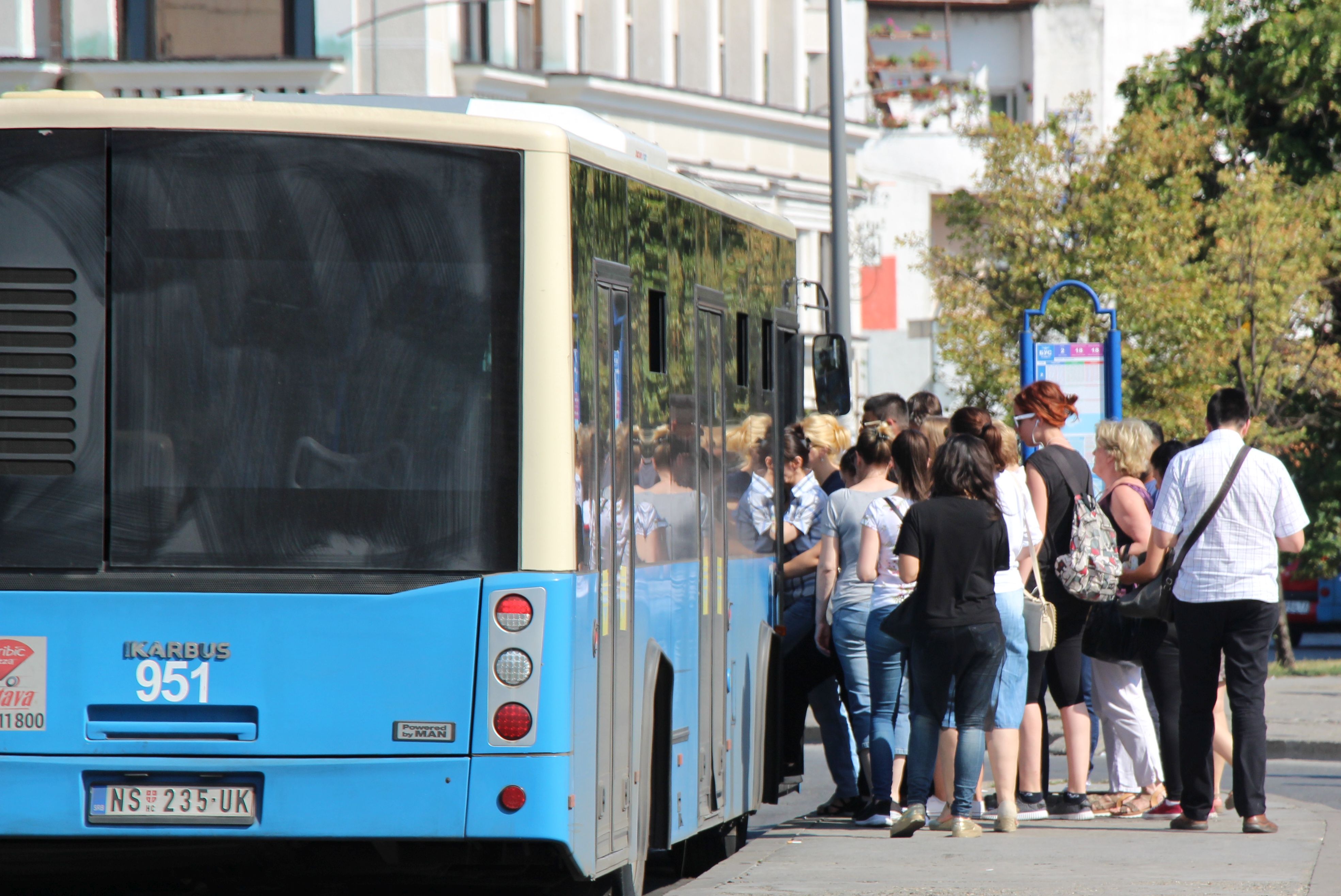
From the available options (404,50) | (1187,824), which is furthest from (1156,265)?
(1187,824)

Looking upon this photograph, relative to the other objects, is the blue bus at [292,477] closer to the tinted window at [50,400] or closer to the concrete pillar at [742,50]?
the tinted window at [50,400]

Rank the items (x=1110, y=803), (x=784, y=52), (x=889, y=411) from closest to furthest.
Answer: (x=1110, y=803)
(x=889, y=411)
(x=784, y=52)

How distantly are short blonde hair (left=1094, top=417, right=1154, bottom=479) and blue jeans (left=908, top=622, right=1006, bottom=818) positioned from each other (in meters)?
1.41

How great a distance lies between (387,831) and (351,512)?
0.94 m

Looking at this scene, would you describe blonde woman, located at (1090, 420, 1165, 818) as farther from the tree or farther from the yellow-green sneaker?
the tree

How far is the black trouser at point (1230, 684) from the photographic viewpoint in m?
9.73

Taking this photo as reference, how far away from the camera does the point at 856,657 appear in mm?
10633

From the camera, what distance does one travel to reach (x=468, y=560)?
6.50 metres

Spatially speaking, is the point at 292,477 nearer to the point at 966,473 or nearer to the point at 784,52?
the point at 966,473

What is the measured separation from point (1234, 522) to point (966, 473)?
48.0 inches

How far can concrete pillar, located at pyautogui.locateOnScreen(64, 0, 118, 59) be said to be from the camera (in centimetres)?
2859

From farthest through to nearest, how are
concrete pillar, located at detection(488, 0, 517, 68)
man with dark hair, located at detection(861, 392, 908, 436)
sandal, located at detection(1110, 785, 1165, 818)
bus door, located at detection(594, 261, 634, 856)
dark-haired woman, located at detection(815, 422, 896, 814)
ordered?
1. concrete pillar, located at detection(488, 0, 517, 68)
2. man with dark hair, located at detection(861, 392, 908, 436)
3. sandal, located at detection(1110, 785, 1165, 818)
4. dark-haired woman, located at detection(815, 422, 896, 814)
5. bus door, located at detection(594, 261, 634, 856)

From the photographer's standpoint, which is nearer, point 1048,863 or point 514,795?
point 514,795

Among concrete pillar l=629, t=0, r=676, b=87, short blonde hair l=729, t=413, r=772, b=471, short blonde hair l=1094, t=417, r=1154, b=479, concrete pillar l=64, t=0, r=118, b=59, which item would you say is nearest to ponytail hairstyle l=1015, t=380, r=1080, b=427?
short blonde hair l=1094, t=417, r=1154, b=479
